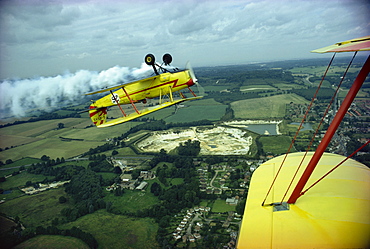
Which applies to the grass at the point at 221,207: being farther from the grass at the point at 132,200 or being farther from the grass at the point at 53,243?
the grass at the point at 53,243

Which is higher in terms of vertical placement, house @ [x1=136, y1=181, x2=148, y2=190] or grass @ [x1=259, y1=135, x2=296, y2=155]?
house @ [x1=136, y1=181, x2=148, y2=190]

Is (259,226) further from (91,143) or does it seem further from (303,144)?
(91,143)

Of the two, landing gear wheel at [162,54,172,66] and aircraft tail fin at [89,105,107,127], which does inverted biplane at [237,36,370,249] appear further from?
aircraft tail fin at [89,105,107,127]

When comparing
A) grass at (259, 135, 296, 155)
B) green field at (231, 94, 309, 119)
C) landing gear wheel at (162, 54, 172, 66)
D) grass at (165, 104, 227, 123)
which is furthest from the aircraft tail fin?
green field at (231, 94, 309, 119)

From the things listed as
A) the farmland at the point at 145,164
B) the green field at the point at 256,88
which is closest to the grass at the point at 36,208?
the farmland at the point at 145,164

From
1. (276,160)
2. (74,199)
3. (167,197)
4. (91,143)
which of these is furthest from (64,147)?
(276,160)

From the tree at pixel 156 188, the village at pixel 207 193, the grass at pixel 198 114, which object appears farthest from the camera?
the grass at pixel 198 114
